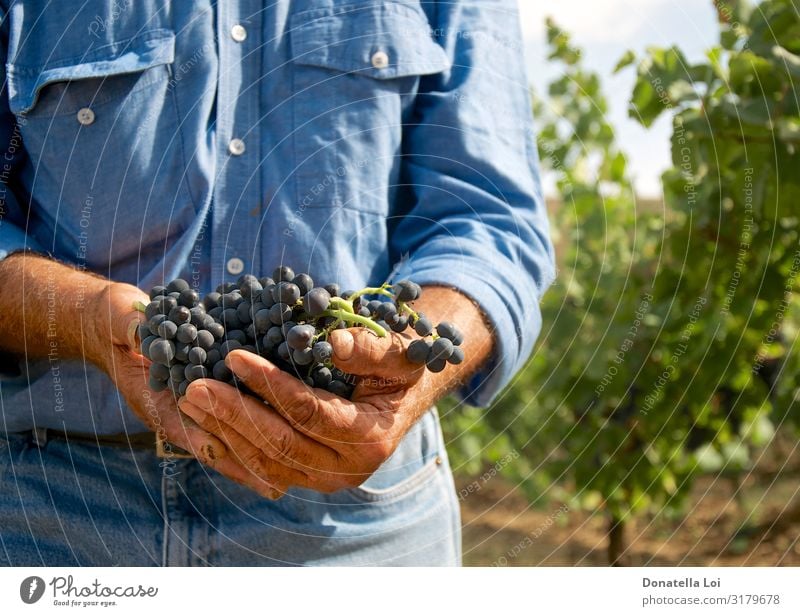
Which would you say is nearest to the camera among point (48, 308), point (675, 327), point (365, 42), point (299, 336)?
point (299, 336)

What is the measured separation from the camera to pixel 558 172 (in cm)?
438

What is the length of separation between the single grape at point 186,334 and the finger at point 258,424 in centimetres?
6

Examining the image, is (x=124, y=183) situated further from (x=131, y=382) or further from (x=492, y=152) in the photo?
(x=492, y=152)

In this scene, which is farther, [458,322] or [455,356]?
[458,322]

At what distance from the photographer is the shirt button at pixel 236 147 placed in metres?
1.59

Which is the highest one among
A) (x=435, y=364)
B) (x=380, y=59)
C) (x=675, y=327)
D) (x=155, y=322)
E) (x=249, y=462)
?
(x=380, y=59)

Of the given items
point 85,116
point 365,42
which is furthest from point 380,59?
point 85,116

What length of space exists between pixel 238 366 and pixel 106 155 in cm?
52

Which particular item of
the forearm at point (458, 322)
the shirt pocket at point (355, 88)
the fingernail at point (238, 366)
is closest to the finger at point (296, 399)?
the fingernail at point (238, 366)

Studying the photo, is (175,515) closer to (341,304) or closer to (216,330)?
(216,330)

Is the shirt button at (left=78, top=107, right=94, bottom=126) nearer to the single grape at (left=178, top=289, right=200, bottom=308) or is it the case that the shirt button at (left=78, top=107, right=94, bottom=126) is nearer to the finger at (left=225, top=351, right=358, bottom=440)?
the single grape at (left=178, top=289, right=200, bottom=308)

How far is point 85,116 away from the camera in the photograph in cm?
153

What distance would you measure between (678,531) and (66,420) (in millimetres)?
4250
